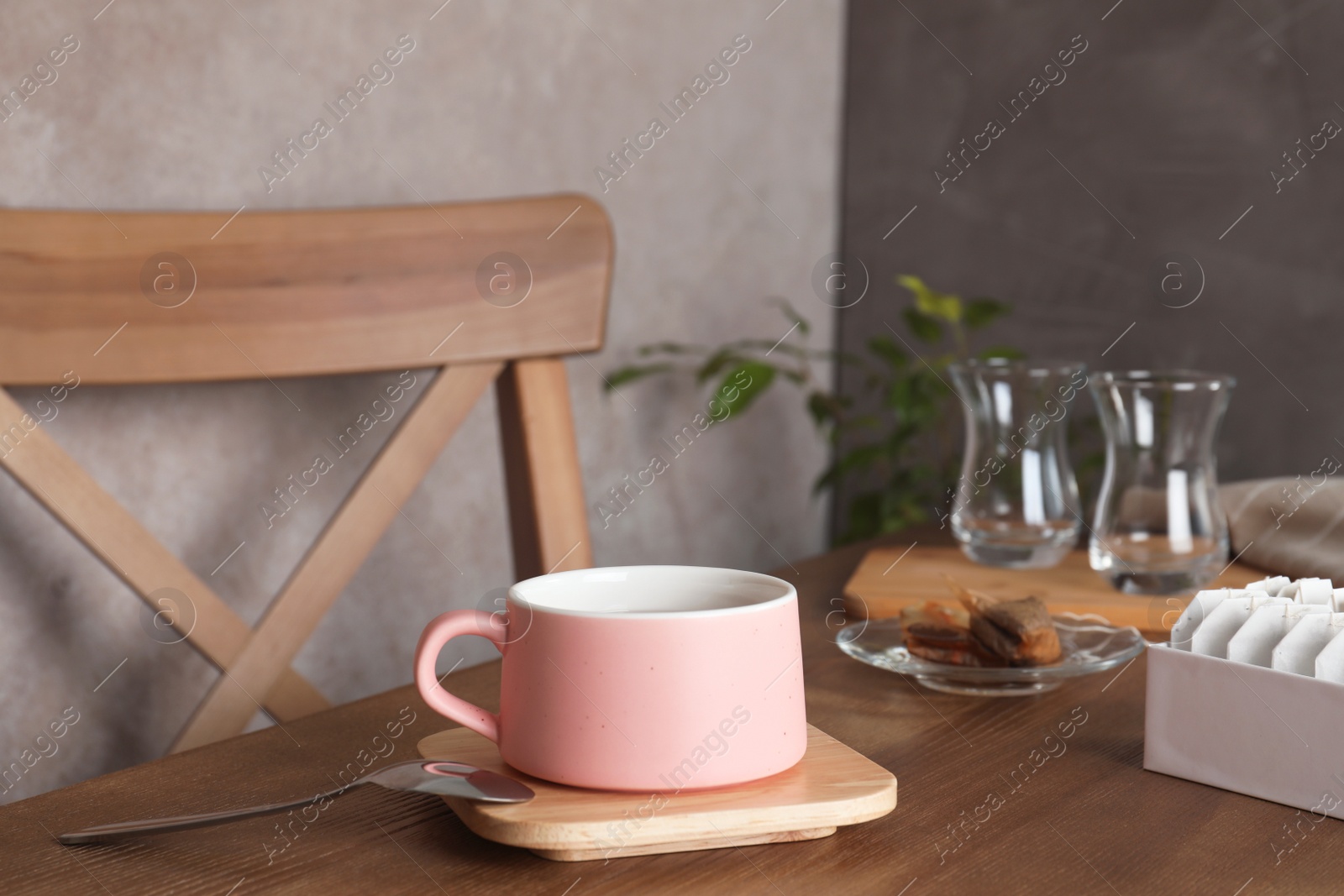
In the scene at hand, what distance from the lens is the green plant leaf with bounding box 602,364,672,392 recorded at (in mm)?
1364

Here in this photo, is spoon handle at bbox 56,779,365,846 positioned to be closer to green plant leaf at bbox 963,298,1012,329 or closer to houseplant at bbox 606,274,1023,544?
houseplant at bbox 606,274,1023,544

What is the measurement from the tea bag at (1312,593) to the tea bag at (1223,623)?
0.06 feet

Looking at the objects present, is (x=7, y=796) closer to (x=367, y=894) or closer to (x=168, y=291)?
(x=168, y=291)

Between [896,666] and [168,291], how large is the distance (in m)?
0.57

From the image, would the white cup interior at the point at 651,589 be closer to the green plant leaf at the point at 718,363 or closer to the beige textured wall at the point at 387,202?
the beige textured wall at the point at 387,202

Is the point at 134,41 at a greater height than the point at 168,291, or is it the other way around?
the point at 134,41

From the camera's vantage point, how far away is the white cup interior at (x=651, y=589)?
18.3 inches

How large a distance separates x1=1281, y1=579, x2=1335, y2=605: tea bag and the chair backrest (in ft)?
1.96

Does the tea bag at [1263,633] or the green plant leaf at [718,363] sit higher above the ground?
the green plant leaf at [718,363]

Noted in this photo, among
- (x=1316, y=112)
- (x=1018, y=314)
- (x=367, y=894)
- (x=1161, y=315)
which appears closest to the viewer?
(x=367, y=894)

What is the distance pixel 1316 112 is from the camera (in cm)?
129

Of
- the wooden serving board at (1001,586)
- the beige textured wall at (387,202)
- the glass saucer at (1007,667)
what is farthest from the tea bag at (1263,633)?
the beige textured wall at (387,202)

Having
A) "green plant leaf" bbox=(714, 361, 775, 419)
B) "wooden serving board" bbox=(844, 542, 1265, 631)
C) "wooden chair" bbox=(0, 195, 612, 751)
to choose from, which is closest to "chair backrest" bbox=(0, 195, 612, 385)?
"wooden chair" bbox=(0, 195, 612, 751)

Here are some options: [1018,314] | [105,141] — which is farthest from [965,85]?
[105,141]
